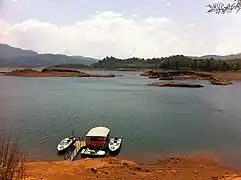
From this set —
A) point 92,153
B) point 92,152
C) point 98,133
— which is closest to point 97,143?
point 98,133

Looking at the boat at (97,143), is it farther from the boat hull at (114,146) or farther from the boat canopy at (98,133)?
the boat hull at (114,146)

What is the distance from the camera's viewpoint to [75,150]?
26.4 m

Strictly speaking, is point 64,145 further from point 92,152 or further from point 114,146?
point 114,146

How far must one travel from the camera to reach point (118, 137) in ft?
100

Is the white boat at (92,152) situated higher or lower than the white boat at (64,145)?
lower

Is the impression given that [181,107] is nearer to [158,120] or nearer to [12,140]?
[158,120]

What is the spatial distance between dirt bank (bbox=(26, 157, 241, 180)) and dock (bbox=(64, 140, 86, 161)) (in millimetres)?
2781

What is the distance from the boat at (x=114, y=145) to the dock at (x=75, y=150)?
2.40 m

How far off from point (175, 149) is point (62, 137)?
10688mm

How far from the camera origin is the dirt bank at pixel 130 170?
17.8 metres

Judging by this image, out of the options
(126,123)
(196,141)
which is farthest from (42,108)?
(196,141)

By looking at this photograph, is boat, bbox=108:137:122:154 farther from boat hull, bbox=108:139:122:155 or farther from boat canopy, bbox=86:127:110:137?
boat canopy, bbox=86:127:110:137

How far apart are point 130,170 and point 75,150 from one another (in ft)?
26.4

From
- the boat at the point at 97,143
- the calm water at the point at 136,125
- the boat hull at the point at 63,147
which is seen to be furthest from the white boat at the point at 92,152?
the calm water at the point at 136,125
